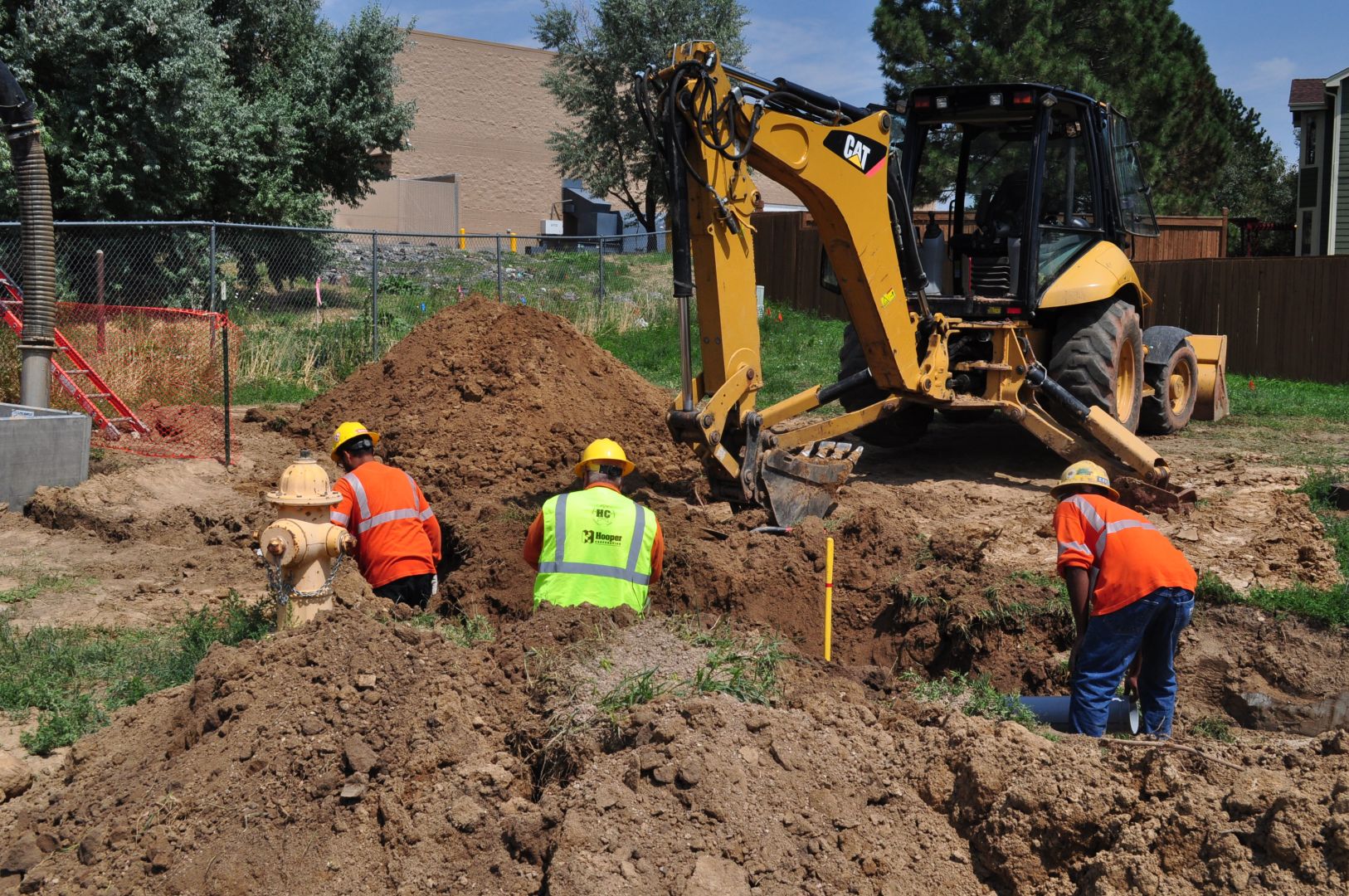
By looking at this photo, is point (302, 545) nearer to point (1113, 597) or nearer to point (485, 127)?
point (1113, 597)

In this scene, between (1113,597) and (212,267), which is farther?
(212,267)

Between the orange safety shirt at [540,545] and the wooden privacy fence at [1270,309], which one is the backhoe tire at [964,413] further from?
the wooden privacy fence at [1270,309]

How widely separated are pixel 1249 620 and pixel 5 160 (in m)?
16.0

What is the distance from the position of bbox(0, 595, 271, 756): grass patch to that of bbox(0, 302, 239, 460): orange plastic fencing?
17.1 feet

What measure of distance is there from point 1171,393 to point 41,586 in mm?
10836

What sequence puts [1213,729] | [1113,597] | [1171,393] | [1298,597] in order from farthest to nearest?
[1171,393]
[1298,597]
[1213,729]
[1113,597]

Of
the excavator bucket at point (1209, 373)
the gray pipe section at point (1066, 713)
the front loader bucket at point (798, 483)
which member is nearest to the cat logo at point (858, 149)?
the front loader bucket at point (798, 483)

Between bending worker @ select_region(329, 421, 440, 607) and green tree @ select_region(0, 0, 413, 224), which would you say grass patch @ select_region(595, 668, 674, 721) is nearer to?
bending worker @ select_region(329, 421, 440, 607)

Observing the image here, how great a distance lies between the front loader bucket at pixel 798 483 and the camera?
8.74m

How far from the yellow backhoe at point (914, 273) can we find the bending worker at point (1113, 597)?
3114mm

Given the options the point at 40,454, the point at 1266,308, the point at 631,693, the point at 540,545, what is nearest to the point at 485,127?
the point at 1266,308

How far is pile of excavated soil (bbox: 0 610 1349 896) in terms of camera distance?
4.03m

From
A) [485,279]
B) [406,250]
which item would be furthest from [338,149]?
[406,250]

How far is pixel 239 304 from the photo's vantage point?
16.2 meters
